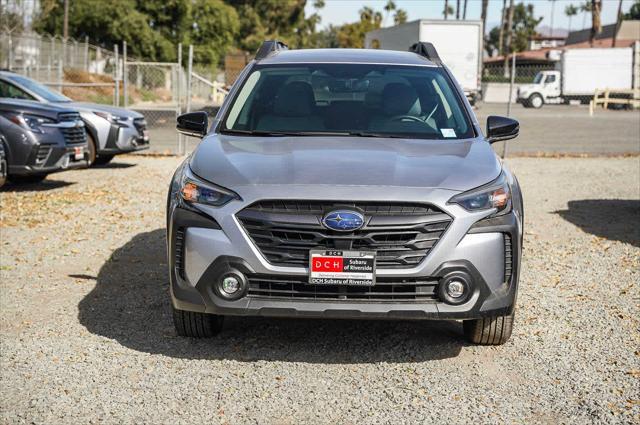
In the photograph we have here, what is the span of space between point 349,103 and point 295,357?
184cm

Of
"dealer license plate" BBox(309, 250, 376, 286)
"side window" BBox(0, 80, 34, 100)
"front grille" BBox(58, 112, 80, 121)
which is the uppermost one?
"side window" BBox(0, 80, 34, 100)

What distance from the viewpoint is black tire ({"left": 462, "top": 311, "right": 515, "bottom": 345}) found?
538 centimetres

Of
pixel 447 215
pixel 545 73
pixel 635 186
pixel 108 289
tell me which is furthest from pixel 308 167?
pixel 545 73

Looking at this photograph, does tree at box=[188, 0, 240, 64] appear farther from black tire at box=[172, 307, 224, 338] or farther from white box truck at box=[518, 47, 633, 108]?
black tire at box=[172, 307, 224, 338]

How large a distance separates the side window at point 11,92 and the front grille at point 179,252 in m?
10.0

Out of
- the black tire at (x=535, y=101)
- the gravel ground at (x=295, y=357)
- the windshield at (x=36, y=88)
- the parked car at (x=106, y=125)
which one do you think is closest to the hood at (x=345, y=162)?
the gravel ground at (x=295, y=357)

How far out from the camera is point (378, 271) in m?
4.82

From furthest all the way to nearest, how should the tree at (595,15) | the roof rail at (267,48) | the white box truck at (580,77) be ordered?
the tree at (595,15)
the white box truck at (580,77)
the roof rail at (267,48)

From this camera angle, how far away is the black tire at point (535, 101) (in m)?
47.4

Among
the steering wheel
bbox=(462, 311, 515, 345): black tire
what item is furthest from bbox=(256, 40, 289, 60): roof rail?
bbox=(462, 311, 515, 345): black tire

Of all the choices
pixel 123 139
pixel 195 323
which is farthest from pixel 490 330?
pixel 123 139

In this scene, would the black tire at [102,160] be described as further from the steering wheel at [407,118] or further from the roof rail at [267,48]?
the steering wheel at [407,118]

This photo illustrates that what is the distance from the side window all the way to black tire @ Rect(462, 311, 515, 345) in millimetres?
10512

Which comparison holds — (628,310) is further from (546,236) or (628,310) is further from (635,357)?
(546,236)
